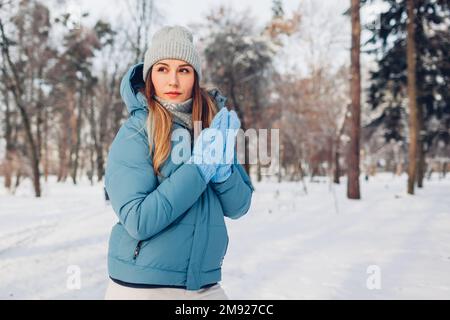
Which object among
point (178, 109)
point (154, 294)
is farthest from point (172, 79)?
point (154, 294)

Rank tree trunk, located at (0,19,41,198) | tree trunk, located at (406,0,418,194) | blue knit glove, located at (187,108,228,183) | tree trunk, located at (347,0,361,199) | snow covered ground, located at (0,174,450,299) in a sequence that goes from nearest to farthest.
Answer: blue knit glove, located at (187,108,228,183) → snow covered ground, located at (0,174,450,299) → tree trunk, located at (347,0,361,199) → tree trunk, located at (406,0,418,194) → tree trunk, located at (0,19,41,198)

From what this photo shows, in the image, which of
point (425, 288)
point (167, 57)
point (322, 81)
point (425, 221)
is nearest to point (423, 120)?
point (322, 81)

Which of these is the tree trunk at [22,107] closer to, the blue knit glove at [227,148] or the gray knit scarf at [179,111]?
the gray knit scarf at [179,111]

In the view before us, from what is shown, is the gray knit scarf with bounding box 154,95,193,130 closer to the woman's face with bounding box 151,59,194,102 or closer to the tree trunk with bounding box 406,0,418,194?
the woman's face with bounding box 151,59,194,102

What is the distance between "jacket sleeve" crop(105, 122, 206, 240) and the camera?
4.62 feet

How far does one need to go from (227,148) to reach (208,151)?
9 cm

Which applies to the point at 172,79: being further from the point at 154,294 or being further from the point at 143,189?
the point at 154,294

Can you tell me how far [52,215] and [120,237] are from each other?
33.9 ft

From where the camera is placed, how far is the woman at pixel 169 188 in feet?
4.74

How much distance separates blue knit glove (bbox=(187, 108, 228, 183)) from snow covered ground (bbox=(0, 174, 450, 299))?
3317mm

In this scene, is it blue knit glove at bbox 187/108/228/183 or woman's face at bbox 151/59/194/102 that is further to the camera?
woman's face at bbox 151/59/194/102

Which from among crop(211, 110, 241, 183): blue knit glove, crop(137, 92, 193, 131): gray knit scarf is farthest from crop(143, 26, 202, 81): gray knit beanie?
crop(211, 110, 241, 183): blue knit glove

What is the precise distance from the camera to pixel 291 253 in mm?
6664

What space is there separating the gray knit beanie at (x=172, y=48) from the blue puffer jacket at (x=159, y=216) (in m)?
0.18
